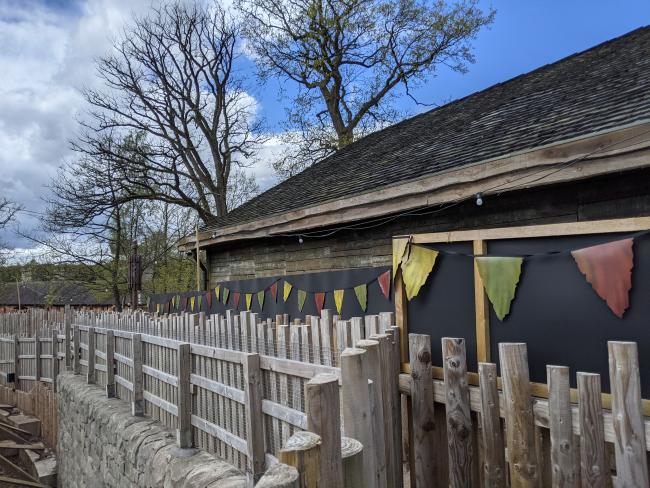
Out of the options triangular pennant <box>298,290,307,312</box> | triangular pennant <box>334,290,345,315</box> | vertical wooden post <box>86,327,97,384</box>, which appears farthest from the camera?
vertical wooden post <box>86,327,97,384</box>

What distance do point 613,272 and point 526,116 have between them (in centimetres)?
420

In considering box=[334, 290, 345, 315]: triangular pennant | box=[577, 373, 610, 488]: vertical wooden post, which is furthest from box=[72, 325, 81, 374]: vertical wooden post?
box=[577, 373, 610, 488]: vertical wooden post

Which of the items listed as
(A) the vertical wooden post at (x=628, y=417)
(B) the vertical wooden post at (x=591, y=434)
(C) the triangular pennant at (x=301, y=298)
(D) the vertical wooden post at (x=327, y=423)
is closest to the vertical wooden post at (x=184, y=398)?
(C) the triangular pennant at (x=301, y=298)

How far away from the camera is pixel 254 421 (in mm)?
3582

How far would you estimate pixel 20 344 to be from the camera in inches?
492

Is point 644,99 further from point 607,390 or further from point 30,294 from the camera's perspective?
point 30,294

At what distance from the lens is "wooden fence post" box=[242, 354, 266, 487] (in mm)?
3541

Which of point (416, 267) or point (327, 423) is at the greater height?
point (416, 267)

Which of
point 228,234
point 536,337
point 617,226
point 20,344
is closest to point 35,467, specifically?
point 20,344

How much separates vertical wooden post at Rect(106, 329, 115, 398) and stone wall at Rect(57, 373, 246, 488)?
140 mm

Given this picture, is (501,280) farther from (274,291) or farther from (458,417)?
(274,291)

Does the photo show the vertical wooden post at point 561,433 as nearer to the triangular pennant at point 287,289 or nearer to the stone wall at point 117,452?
the stone wall at point 117,452

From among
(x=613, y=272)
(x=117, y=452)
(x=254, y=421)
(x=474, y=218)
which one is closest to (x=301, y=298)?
(x=474, y=218)

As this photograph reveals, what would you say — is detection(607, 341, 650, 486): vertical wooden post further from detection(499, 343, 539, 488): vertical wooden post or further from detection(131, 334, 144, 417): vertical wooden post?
detection(131, 334, 144, 417): vertical wooden post
